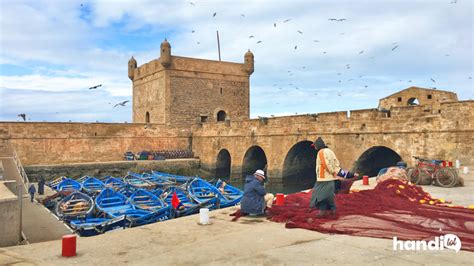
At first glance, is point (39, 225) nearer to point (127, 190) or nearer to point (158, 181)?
point (127, 190)

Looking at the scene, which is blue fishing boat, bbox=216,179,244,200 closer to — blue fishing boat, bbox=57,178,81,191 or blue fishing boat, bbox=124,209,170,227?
blue fishing boat, bbox=124,209,170,227

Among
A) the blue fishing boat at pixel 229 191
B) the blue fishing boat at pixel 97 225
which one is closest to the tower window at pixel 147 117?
the blue fishing boat at pixel 229 191

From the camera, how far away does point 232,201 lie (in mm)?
13664

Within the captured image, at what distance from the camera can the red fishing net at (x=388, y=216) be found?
5.28 meters

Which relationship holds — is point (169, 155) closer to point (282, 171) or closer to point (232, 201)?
point (282, 171)

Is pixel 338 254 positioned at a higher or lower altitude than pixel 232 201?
higher

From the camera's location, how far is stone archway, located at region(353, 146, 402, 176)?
56.2ft

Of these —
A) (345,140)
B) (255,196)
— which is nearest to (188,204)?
(255,196)

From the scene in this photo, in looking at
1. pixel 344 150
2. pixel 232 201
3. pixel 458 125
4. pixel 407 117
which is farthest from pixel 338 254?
→ pixel 344 150

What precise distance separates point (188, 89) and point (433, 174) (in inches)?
923

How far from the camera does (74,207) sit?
11789mm

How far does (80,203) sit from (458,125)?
13.1 m

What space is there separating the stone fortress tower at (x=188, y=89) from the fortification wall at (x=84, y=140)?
1835 millimetres

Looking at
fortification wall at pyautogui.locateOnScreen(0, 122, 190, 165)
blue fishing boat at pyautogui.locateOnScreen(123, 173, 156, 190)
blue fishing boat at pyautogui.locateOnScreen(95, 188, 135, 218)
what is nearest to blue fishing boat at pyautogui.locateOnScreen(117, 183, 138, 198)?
blue fishing boat at pyautogui.locateOnScreen(123, 173, 156, 190)
